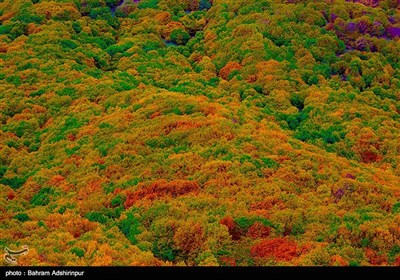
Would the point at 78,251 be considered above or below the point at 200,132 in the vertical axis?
above

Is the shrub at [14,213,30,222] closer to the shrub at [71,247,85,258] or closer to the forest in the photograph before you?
the forest

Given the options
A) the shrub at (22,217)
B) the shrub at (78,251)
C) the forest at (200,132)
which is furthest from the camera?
the shrub at (22,217)

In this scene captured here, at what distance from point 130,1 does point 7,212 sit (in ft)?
136

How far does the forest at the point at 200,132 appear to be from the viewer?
69.7 feet

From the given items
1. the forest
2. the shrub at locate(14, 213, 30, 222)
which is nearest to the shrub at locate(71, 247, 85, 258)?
the forest

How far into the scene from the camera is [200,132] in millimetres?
31953

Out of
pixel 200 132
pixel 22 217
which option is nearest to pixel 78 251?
pixel 22 217

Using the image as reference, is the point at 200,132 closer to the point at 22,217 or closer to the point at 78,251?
the point at 22,217

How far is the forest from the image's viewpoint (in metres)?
21.2

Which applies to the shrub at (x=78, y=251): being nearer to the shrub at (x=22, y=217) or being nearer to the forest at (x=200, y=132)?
the forest at (x=200, y=132)

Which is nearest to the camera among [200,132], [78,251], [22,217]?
[78,251]

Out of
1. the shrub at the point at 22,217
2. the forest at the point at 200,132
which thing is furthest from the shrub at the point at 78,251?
the shrub at the point at 22,217

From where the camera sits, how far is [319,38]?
157ft
